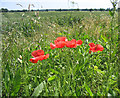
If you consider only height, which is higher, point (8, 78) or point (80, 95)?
point (8, 78)

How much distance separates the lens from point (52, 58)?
215cm

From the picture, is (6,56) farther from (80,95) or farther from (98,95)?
(98,95)

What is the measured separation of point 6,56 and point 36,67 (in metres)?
0.74

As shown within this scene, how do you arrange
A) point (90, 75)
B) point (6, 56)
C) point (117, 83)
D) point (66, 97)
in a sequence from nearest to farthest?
point (66, 97), point (117, 83), point (90, 75), point (6, 56)

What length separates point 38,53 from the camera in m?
1.42

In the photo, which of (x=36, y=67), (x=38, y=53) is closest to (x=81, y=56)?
(x=36, y=67)

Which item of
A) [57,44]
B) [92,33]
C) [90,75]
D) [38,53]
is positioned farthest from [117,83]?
[92,33]

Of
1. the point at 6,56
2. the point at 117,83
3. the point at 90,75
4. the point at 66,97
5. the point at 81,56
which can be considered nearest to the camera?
the point at 66,97

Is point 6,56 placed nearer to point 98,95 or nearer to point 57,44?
point 57,44

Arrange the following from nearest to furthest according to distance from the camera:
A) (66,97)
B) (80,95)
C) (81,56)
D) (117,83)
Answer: (66,97) < (80,95) < (117,83) < (81,56)

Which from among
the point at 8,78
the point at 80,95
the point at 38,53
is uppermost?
the point at 38,53

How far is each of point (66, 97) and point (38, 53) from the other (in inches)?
19.3

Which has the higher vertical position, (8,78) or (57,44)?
(57,44)

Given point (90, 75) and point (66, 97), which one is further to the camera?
point (90, 75)
